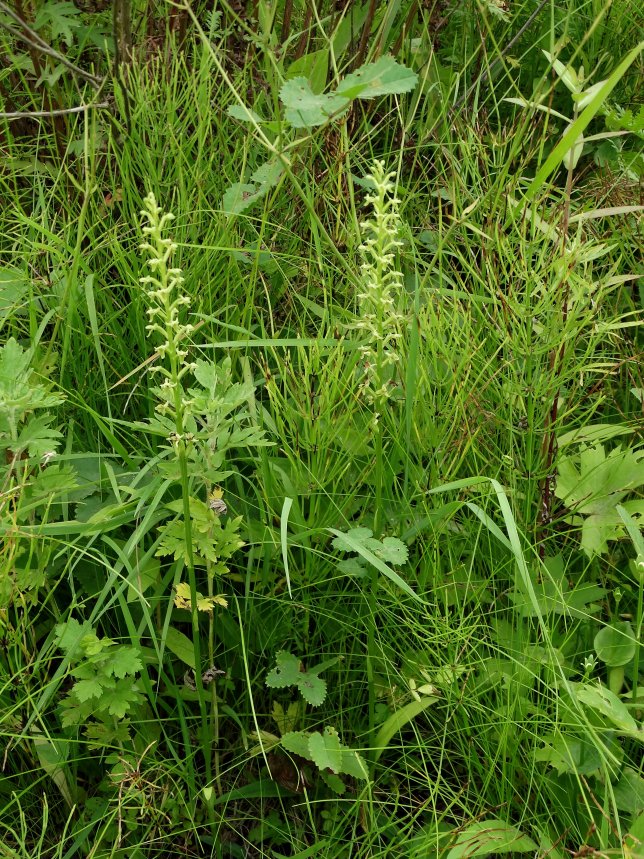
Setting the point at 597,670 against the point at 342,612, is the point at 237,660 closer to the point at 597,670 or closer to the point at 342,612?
the point at 342,612

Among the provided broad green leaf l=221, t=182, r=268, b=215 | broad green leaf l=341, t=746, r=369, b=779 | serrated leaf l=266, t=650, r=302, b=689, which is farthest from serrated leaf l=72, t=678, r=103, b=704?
broad green leaf l=221, t=182, r=268, b=215

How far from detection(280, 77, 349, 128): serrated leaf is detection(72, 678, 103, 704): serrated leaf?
104 cm

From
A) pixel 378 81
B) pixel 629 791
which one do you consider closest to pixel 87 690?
pixel 629 791

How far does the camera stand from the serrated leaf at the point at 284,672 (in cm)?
161

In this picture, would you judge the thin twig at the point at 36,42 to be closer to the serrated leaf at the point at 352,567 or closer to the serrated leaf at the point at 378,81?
the serrated leaf at the point at 378,81

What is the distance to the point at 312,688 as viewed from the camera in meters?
1.62

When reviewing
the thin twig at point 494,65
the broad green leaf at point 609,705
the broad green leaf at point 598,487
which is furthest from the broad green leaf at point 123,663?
the thin twig at point 494,65

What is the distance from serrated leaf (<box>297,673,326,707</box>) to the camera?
1.60 meters

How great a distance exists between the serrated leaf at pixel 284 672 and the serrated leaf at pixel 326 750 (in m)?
0.10

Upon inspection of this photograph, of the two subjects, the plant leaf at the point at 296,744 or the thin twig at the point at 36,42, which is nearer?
the plant leaf at the point at 296,744

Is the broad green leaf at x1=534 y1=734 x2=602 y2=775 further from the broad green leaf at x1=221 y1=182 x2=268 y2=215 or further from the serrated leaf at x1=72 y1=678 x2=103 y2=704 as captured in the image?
the broad green leaf at x1=221 y1=182 x2=268 y2=215

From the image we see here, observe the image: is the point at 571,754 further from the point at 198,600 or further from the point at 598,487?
the point at 198,600

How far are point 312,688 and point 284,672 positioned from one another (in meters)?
Answer: 0.06

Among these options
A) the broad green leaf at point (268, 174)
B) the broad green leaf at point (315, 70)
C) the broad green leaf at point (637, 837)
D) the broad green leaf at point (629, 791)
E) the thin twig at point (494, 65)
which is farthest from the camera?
the thin twig at point (494, 65)
